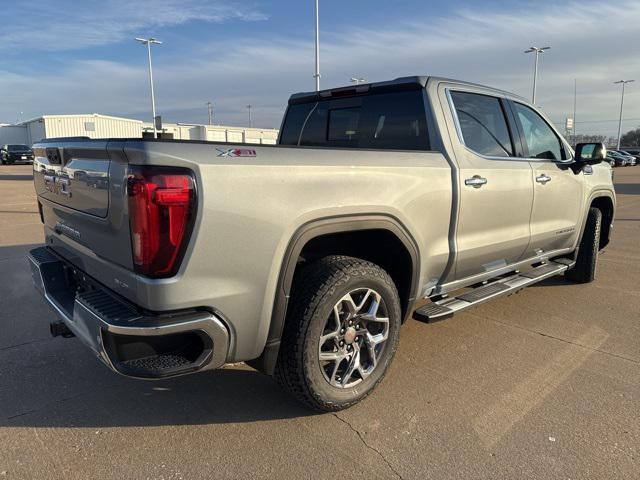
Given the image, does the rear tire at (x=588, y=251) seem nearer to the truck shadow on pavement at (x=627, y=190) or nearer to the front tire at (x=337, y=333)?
the front tire at (x=337, y=333)

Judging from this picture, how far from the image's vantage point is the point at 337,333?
2.81 meters

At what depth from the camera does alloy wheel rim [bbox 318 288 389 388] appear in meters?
2.80

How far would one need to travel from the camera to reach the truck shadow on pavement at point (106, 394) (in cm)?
287

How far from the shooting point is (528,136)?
4336mm

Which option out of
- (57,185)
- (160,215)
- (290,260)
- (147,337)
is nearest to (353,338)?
(290,260)

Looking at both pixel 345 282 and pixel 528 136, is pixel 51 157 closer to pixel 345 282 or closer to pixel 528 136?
pixel 345 282

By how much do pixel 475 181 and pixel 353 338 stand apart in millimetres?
1432

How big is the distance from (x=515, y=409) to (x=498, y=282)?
1354 millimetres

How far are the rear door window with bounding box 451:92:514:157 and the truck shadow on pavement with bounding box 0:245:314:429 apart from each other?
2250 mm

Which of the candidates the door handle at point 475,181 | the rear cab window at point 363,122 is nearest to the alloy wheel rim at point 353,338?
the door handle at point 475,181

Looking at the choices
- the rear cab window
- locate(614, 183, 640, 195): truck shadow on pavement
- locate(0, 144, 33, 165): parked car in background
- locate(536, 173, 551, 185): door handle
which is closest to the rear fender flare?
the rear cab window

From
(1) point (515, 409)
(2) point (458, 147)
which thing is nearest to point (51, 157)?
(2) point (458, 147)

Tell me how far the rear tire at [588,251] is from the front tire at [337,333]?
3.34m

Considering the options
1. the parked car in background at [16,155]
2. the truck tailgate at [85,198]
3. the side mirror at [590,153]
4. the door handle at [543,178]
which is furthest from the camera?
the parked car in background at [16,155]
